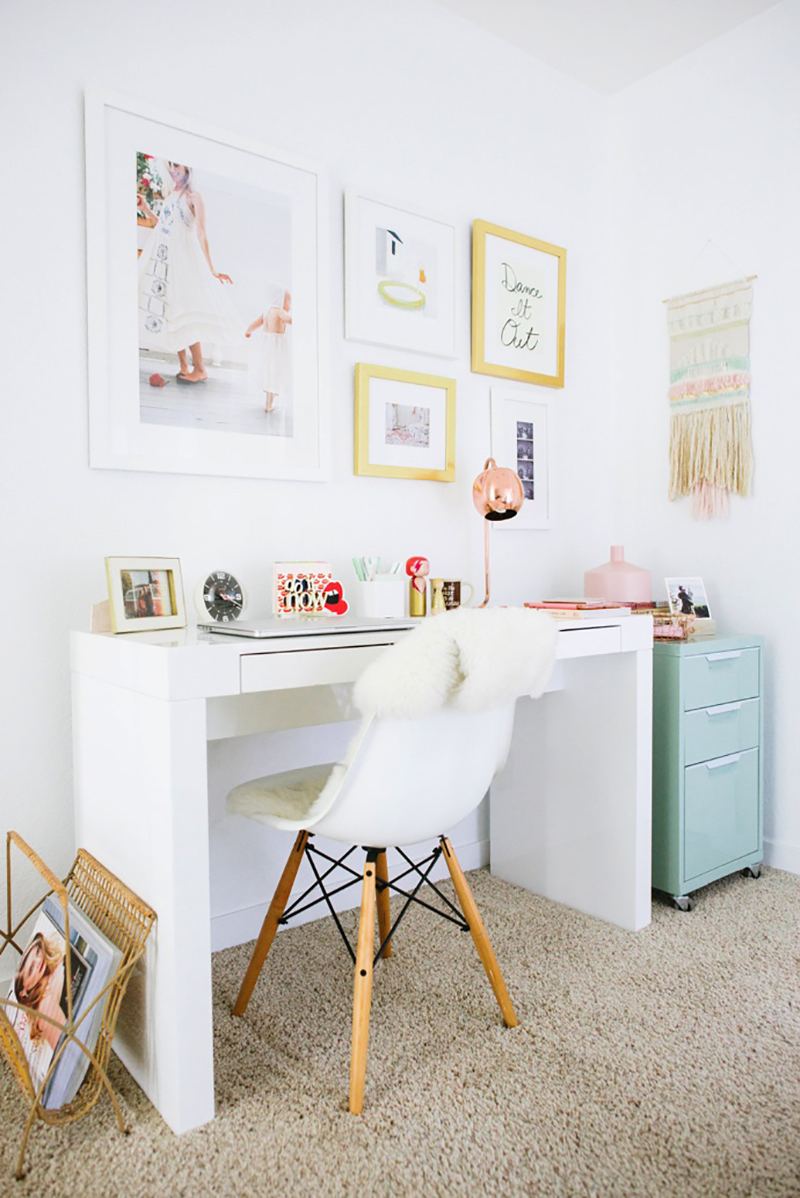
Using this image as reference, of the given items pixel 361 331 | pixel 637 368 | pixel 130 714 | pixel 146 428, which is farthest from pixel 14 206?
pixel 637 368

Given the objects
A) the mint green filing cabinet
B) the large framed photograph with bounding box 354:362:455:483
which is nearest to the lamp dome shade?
the large framed photograph with bounding box 354:362:455:483

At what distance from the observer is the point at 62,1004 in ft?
4.45

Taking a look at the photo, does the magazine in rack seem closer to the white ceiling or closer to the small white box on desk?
the small white box on desk

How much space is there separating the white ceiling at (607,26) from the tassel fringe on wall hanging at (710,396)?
78cm

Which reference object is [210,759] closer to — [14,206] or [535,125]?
[14,206]

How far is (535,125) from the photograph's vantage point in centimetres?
268

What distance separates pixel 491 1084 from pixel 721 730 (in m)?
1.25

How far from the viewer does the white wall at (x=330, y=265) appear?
5.65 ft

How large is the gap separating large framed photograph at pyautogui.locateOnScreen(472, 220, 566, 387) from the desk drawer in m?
1.26

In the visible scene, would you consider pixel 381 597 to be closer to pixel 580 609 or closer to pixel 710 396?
pixel 580 609

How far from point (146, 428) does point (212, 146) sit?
709 millimetres

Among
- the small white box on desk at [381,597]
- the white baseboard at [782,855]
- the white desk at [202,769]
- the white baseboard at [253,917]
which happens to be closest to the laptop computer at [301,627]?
the white desk at [202,769]

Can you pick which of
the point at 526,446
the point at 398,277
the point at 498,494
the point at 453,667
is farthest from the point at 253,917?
the point at 398,277

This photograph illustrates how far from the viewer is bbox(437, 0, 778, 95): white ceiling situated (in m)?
2.43
